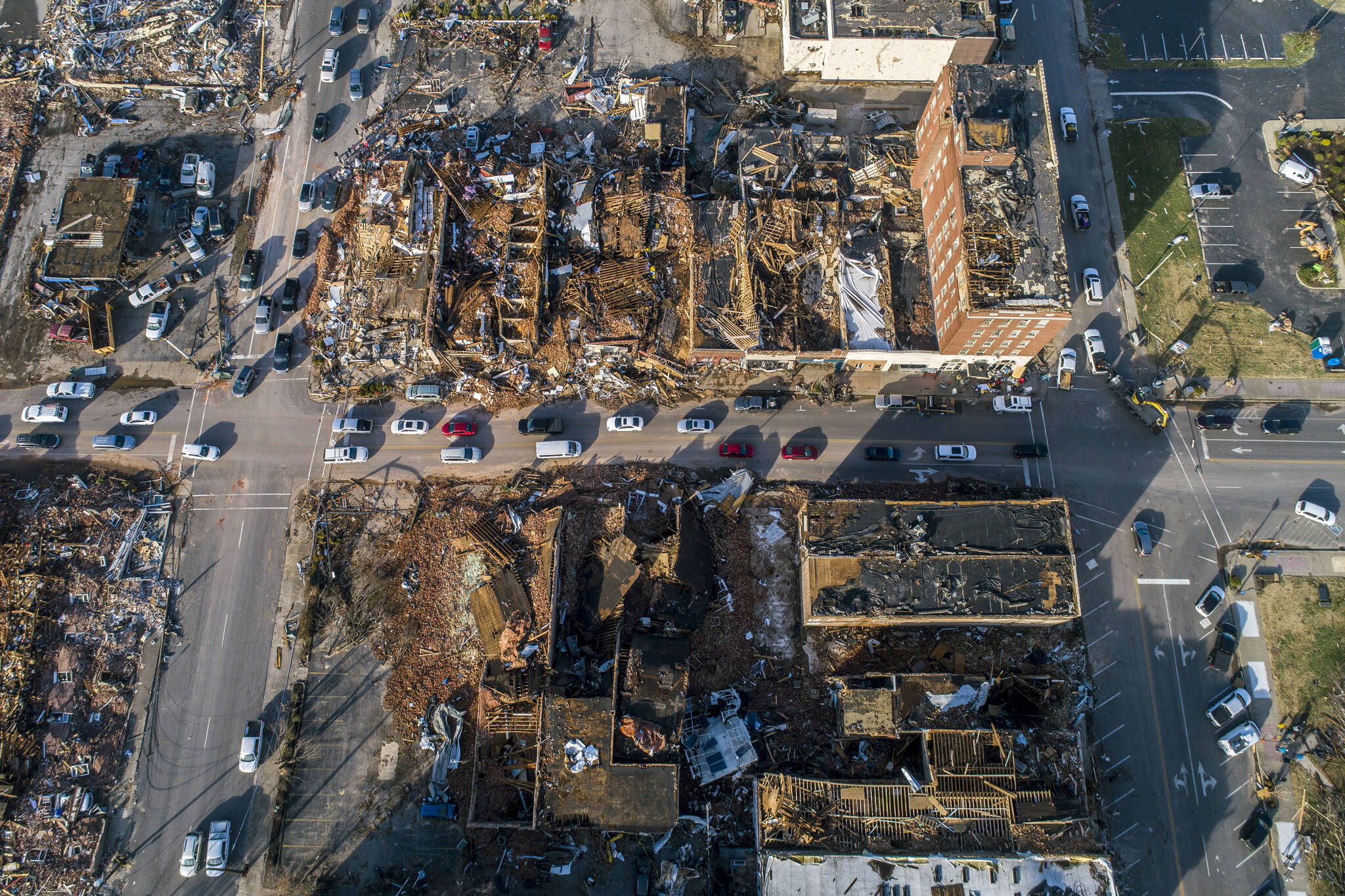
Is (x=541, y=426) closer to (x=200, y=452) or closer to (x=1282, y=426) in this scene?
(x=200, y=452)

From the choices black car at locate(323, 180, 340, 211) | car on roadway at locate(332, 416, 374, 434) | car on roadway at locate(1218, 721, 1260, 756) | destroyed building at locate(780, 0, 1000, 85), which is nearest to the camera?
car on roadway at locate(1218, 721, 1260, 756)

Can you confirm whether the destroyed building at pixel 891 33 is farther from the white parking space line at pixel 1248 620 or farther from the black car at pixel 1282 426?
the white parking space line at pixel 1248 620

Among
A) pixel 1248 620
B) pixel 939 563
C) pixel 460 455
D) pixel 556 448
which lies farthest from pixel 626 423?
pixel 1248 620

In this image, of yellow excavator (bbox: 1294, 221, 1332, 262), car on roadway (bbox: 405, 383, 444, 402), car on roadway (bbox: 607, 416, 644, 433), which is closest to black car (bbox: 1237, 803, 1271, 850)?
yellow excavator (bbox: 1294, 221, 1332, 262)

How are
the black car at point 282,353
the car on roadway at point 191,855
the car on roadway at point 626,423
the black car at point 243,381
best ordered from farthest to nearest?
1. the black car at point 282,353
2. the black car at point 243,381
3. the car on roadway at point 626,423
4. the car on roadway at point 191,855

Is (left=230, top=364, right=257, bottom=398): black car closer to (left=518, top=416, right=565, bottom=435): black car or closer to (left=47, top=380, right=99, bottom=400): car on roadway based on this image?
(left=47, top=380, right=99, bottom=400): car on roadway

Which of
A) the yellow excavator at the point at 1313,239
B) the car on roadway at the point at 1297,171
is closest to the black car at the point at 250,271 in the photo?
the car on roadway at the point at 1297,171
